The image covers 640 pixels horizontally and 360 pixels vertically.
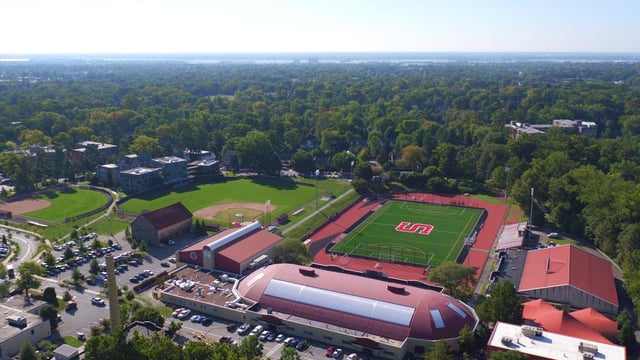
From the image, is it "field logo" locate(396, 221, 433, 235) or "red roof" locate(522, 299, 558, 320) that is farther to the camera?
"field logo" locate(396, 221, 433, 235)

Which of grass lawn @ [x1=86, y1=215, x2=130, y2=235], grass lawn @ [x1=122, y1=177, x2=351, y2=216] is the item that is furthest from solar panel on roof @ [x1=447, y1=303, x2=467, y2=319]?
grass lawn @ [x1=86, y1=215, x2=130, y2=235]

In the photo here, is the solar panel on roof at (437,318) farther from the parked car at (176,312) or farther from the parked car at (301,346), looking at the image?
the parked car at (176,312)

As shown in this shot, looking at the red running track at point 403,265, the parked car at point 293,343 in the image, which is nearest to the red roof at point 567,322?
the red running track at point 403,265

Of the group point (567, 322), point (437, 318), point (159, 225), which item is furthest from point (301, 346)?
point (159, 225)

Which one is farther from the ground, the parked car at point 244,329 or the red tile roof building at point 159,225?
the red tile roof building at point 159,225

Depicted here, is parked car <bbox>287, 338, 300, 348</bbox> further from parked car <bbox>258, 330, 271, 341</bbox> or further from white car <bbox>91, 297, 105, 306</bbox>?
white car <bbox>91, 297, 105, 306</bbox>

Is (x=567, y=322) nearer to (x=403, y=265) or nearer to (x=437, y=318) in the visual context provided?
(x=437, y=318)
